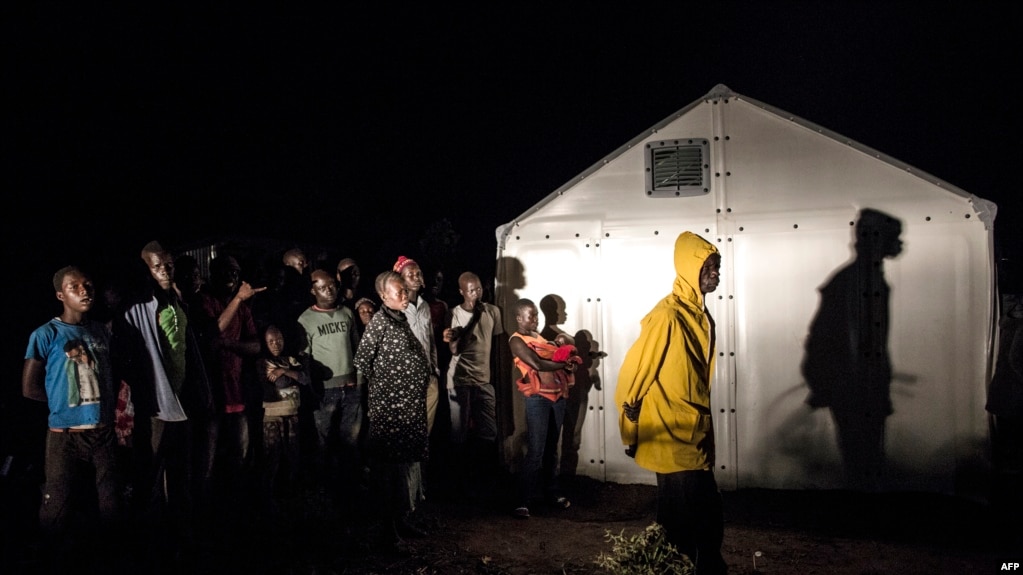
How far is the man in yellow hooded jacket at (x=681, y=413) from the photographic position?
3.96 m

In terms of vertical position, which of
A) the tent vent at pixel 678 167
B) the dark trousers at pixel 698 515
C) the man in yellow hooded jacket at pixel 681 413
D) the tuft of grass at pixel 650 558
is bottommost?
the tuft of grass at pixel 650 558

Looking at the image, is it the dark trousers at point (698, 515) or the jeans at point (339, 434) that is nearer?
the dark trousers at point (698, 515)

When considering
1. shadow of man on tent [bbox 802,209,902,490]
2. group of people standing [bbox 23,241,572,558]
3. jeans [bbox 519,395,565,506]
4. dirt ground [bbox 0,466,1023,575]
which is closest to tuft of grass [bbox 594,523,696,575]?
dirt ground [bbox 0,466,1023,575]

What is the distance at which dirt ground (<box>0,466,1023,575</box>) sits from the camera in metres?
4.76

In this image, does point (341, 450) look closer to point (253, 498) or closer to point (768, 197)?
point (253, 498)

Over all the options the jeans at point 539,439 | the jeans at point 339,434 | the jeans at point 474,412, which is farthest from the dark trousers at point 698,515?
the jeans at point 339,434

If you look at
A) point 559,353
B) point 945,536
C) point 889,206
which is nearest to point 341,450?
point 559,353

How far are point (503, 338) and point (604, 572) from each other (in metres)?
3.07

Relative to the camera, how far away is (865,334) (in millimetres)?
6355

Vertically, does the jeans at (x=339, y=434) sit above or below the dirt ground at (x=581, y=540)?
above

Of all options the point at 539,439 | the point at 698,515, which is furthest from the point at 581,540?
the point at 698,515

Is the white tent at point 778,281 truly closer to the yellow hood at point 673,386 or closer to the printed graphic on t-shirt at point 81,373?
the yellow hood at point 673,386

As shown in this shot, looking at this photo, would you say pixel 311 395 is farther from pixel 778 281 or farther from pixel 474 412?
pixel 778 281

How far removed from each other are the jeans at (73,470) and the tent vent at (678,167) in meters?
5.45
